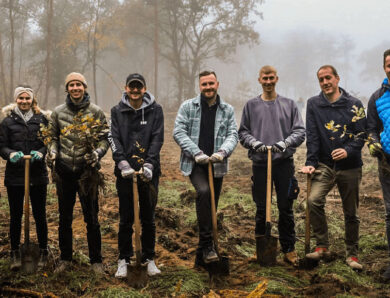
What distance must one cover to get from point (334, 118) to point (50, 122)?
358 centimetres

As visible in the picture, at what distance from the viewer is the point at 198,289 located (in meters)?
3.87

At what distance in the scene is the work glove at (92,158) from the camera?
13.5ft

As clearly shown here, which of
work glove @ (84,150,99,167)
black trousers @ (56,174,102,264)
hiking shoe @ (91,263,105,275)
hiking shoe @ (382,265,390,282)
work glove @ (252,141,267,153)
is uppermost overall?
work glove @ (252,141,267,153)

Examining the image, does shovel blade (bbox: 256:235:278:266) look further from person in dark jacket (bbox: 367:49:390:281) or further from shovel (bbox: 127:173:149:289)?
shovel (bbox: 127:173:149:289)

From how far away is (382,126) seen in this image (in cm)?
438

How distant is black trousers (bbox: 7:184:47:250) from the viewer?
14.7 ft

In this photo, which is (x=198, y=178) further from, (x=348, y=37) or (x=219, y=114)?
(x=348, y=37)

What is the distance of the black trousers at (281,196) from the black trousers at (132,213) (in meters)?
1.42

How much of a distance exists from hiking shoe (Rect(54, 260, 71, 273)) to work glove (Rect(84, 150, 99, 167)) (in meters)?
1.30

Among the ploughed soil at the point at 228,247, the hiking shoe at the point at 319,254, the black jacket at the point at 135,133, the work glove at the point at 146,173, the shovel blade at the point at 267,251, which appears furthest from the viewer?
the shovel blade at the point at 267,251

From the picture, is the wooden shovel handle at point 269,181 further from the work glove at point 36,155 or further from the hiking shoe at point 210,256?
the work glove at point 36,155

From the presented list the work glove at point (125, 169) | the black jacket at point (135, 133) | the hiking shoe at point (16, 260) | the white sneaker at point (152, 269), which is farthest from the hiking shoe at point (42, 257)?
the work glove at point (125, 169)

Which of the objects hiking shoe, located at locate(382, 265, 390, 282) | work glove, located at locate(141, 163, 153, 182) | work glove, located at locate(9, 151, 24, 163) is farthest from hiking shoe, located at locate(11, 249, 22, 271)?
hiking shoe, located at locate(382, 265, 390, 282)

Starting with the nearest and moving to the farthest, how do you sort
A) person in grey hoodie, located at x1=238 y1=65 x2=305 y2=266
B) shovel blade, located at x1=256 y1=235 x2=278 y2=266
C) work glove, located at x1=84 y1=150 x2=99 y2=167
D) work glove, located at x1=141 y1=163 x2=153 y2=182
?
work glove, located at x1=141 y1=163 x2=153 y2=182 < work glove, located at x1=84 y1=150 x2=99 y2=167 < shovel blade, located at x1=256 y1=235 x2=278 y2=266 < person in grey hoodie, located at x1=238 y1=65 x2=305 y2=266
